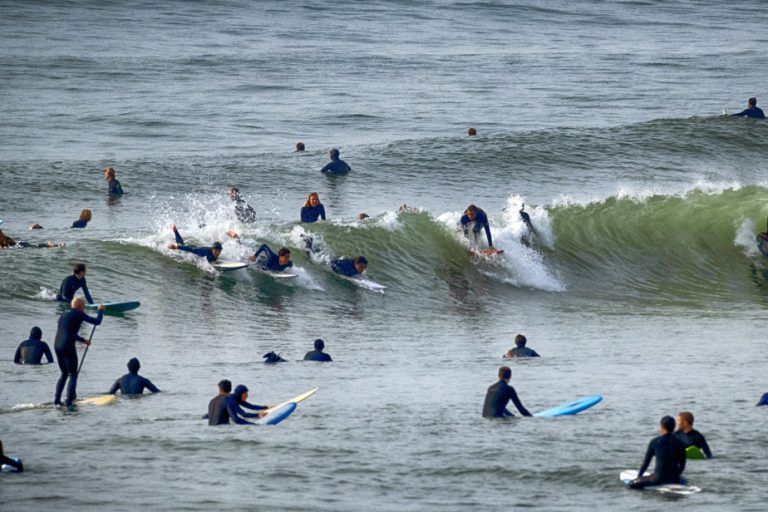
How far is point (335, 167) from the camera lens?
126ft

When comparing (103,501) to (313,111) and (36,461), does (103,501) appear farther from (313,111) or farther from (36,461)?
(313,111)

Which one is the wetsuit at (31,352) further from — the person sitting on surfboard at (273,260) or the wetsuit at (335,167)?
the wetsuit at (335,167)

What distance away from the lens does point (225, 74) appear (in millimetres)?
56469

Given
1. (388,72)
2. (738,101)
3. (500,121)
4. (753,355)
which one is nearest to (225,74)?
(388,72)

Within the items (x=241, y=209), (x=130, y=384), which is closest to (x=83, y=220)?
(x=241, y=209)

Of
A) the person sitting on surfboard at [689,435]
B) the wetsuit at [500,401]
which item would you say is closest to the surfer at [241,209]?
the wetsuit at [500,401]

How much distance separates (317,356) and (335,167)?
1937 centimetres

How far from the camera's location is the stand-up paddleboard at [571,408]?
16062 millimetres

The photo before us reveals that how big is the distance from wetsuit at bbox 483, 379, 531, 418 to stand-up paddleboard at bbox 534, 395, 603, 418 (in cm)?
27

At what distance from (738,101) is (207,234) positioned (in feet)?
108

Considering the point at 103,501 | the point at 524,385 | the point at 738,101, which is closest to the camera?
the point at 103,501

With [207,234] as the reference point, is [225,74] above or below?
above

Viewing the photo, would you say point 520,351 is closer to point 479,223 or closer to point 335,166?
point 479,223

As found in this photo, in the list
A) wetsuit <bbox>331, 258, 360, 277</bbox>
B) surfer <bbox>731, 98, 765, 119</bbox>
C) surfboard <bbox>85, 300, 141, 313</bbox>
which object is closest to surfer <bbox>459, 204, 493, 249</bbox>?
wetsuit <bbox>331, 258, 360, 277</bbox>
